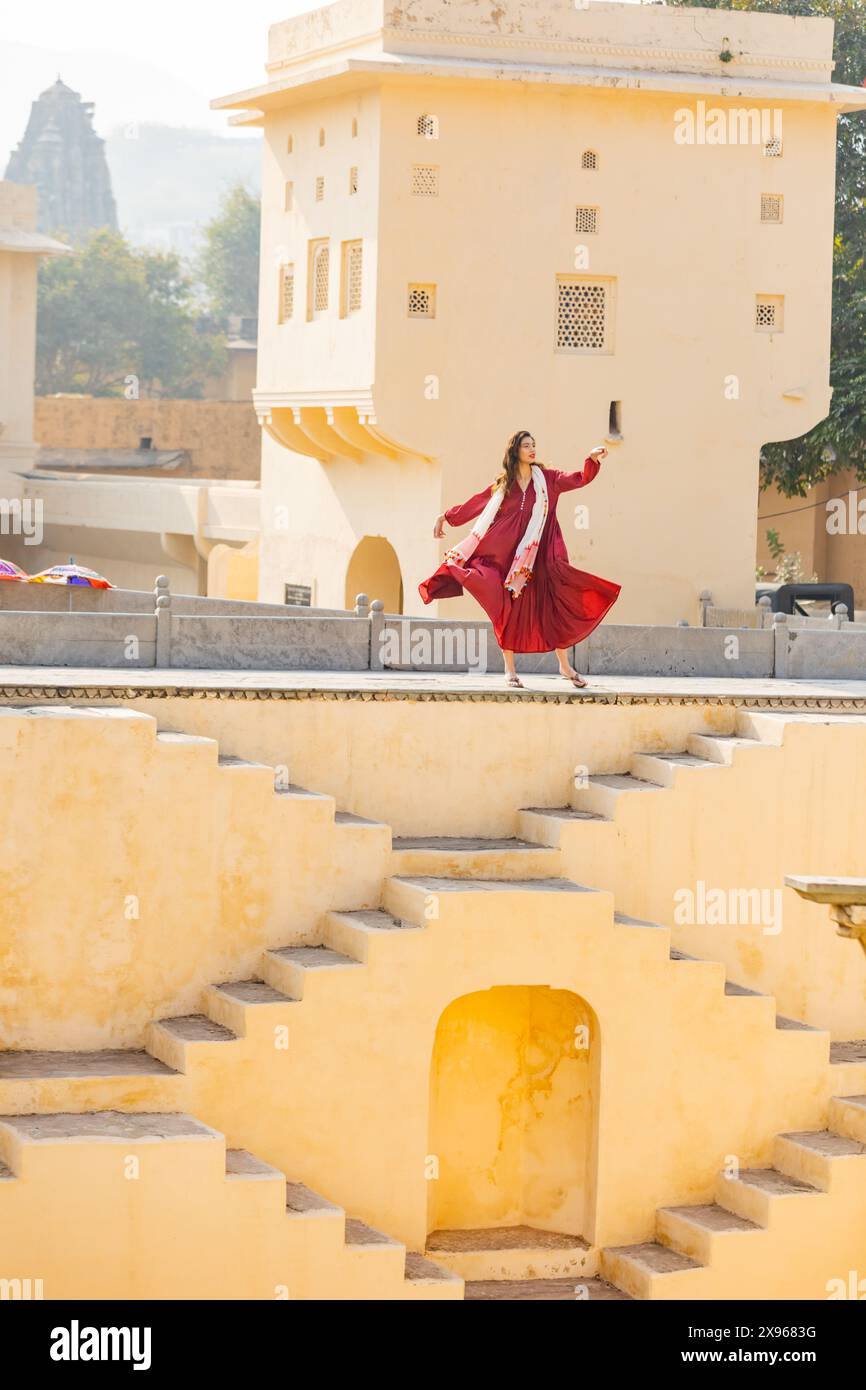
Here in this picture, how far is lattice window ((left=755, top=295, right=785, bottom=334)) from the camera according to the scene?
24.8 m

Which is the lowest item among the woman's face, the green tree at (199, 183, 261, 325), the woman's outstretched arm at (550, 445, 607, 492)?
the woman's outstretched arm at (550, 445, 607, 492)

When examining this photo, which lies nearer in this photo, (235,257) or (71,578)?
(71,578)

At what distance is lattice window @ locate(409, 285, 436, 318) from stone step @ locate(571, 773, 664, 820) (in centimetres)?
939

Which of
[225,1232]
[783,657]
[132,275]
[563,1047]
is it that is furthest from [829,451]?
[132,275]

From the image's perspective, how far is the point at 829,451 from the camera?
31.2m

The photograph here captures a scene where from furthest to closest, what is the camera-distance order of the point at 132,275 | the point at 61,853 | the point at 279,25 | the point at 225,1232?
1. the point at 132,275
2. the point at 279,25
3. the point at 61,853
4. the point at 225,1232

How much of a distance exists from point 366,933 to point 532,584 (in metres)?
3.54

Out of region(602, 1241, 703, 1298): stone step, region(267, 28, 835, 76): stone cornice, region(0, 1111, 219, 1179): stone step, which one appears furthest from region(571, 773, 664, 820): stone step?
region(267, 28, 835, 76): stone cornice

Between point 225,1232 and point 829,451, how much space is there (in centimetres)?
2064

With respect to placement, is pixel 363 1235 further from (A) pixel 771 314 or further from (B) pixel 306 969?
(A) pixel 771 314

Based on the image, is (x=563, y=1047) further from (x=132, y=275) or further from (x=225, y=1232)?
(x=132, y=275)

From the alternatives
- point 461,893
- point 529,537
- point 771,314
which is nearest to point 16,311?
point 771,314

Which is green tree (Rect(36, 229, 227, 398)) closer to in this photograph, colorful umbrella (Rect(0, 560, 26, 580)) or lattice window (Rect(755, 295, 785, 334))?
lattice window (Rect(755, 295, 785, 334))

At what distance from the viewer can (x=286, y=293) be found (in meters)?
26.5
